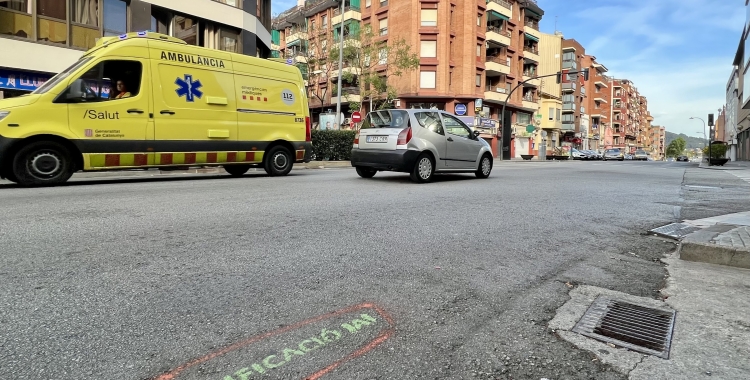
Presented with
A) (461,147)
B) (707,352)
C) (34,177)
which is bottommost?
(707,352)

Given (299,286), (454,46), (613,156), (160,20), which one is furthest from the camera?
(613,156)

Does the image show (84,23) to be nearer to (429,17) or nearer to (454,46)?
(429,17)

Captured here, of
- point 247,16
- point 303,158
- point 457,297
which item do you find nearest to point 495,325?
point 457,297

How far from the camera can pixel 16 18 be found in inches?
583

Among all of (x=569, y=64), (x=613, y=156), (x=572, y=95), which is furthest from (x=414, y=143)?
(x=569, y=64)

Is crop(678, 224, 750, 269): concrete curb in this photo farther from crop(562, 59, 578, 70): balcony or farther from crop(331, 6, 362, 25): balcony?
crop(562, 59, 578, 70): balcony

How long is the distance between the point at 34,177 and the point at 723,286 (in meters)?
9.61

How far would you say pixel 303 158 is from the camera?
11977mm

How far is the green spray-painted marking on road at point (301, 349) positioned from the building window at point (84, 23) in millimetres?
18103

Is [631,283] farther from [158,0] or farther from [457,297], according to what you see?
[158,0]

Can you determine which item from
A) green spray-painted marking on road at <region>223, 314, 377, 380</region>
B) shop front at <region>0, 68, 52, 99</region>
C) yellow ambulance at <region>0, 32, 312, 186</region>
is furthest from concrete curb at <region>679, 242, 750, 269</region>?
shop front at <region>0, 68, 52, 99</region>

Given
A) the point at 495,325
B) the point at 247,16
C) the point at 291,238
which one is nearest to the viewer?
the point at 495,325

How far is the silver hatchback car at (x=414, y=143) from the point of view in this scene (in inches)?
365

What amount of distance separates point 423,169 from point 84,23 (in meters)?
14.2
